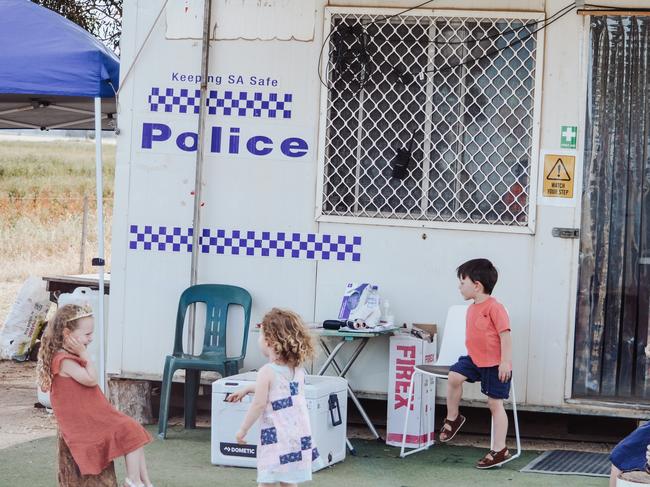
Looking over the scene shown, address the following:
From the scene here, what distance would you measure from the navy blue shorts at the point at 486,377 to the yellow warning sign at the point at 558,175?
1.16 metres

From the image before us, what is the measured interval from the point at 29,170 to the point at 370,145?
20.1 metres

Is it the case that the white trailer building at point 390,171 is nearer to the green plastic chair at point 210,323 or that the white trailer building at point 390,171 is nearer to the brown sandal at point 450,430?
the green plastic chair at point 210,323

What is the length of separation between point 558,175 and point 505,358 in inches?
48.8

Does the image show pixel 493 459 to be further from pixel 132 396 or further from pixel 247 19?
pixel 247 19

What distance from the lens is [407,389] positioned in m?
6.80

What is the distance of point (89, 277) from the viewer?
9.34 m

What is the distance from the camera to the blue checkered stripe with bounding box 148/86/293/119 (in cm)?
713

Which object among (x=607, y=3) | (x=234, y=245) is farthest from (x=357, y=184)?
(x=607, y=3)

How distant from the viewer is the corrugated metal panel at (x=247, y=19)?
709cm

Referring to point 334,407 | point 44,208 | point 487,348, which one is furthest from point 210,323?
point 44,208

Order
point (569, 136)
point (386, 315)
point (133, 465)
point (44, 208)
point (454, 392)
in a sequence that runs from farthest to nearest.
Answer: point (44, 208) < point (386, 315) < point (569, 136) < point (454, 392) < point (133, 465)

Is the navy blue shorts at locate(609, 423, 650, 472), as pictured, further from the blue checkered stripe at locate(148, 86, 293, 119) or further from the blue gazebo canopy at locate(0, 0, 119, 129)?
the blue gazebo canopy at locate(0, 0, 119, 129)

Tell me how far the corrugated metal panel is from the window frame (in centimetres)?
14

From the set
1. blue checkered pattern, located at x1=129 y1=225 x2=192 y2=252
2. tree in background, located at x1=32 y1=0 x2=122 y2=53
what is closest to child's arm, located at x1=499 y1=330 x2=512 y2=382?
blue checkered pattern, located at x1=129 y1=225 x2=192 y2=252
